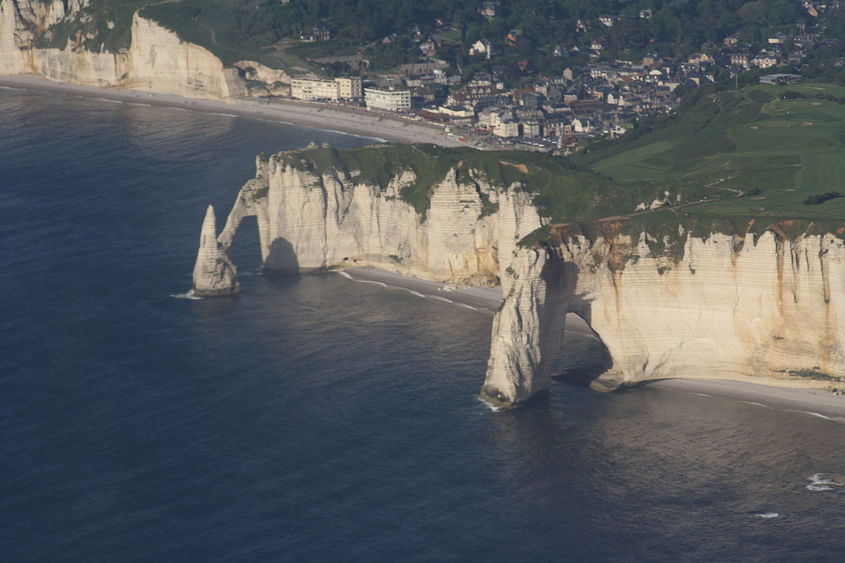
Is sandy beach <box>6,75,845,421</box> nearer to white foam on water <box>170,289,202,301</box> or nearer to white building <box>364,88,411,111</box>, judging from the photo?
white building <box>364,88,411,111</box>

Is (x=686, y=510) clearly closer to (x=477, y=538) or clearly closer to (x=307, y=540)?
(x=477, y=538)

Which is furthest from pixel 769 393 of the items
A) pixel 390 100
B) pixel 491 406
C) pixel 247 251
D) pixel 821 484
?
pixel 390 100

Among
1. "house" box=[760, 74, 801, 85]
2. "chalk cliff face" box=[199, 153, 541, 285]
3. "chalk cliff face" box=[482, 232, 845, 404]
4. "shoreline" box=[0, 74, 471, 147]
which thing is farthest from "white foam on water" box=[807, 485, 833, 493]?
"house" box=[760, 74, 801, 85]

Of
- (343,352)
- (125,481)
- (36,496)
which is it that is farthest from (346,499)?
(343,352)

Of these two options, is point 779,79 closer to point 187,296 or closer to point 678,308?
point 678,308

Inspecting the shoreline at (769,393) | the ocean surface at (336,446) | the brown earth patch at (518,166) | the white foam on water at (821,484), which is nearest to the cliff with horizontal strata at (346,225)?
the ocean surface at (336,446)

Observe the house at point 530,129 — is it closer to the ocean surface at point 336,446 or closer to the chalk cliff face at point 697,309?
the ocean surface at point 336,446
